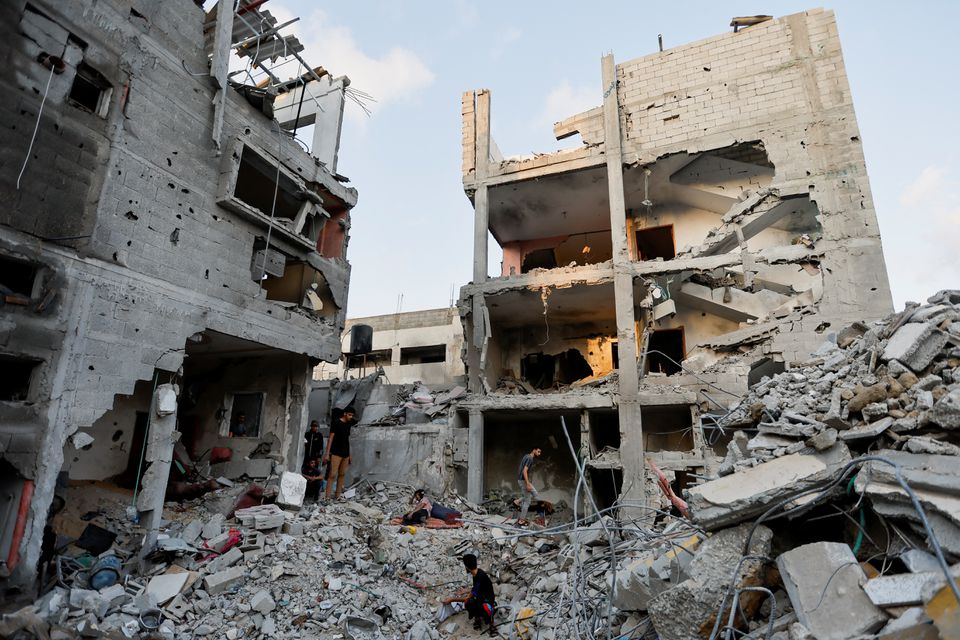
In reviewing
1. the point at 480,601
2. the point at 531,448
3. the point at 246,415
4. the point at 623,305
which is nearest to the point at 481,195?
the point at 623,305

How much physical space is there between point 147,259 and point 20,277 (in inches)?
65.6

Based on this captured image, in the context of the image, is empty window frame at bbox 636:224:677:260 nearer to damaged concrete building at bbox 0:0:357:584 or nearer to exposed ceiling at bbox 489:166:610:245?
exposed ceiling at bbox 489:166:610:245

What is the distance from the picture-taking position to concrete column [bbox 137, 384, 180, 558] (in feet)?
26.0

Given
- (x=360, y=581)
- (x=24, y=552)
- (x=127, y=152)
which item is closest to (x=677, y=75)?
(x=127, y=152)

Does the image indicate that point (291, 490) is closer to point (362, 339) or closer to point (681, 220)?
point (362, 339)

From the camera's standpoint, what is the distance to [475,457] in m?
13.7

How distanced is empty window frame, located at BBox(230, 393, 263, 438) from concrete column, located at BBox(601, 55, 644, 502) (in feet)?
27.7

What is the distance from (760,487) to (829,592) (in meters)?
0.82

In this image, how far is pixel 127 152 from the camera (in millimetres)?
8141

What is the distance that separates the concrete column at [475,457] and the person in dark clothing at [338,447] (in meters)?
3.35

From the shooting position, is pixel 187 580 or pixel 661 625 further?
pixel 187 580

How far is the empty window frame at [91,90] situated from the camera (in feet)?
25.4

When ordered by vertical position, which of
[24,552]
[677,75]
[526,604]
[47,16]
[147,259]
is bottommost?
[526,604]

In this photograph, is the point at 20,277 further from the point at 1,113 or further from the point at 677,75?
the point at 677,75
